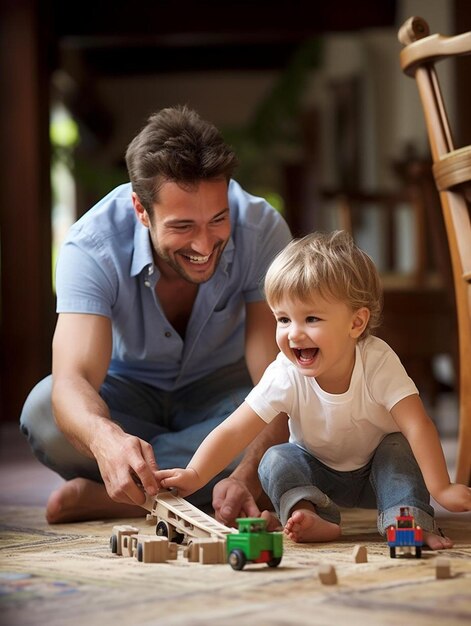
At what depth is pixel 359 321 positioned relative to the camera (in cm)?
186

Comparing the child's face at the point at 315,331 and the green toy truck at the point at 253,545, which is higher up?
the child's face at the point at 315,331

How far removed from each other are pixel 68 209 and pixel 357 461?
1014cm

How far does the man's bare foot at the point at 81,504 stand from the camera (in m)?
2.18

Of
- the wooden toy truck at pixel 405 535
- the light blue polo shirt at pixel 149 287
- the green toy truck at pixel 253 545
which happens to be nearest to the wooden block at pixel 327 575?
the green toy truck at pixel 253 545

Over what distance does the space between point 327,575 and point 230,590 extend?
13cm

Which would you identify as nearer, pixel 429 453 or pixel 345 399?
pixel 429 453

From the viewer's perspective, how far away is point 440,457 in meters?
1.76

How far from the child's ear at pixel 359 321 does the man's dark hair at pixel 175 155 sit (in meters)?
0.44

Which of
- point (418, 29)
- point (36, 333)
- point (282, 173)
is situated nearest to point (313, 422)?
point (418, 29)

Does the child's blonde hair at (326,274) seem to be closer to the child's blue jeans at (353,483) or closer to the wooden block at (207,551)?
the child's blue jeans at (353,483)

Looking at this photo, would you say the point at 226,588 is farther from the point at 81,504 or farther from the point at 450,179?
the point at 450,179

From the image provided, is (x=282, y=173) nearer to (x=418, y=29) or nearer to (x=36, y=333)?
(x=36, y=333)

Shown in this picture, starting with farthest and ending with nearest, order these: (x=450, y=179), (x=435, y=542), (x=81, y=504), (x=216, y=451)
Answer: (x=450, y=179)
(x=81, y=504)
(x=216, y=451)
(x=435, y=542)

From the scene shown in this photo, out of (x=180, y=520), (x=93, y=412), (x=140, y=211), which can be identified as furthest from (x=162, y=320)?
(x=180, y=520)
